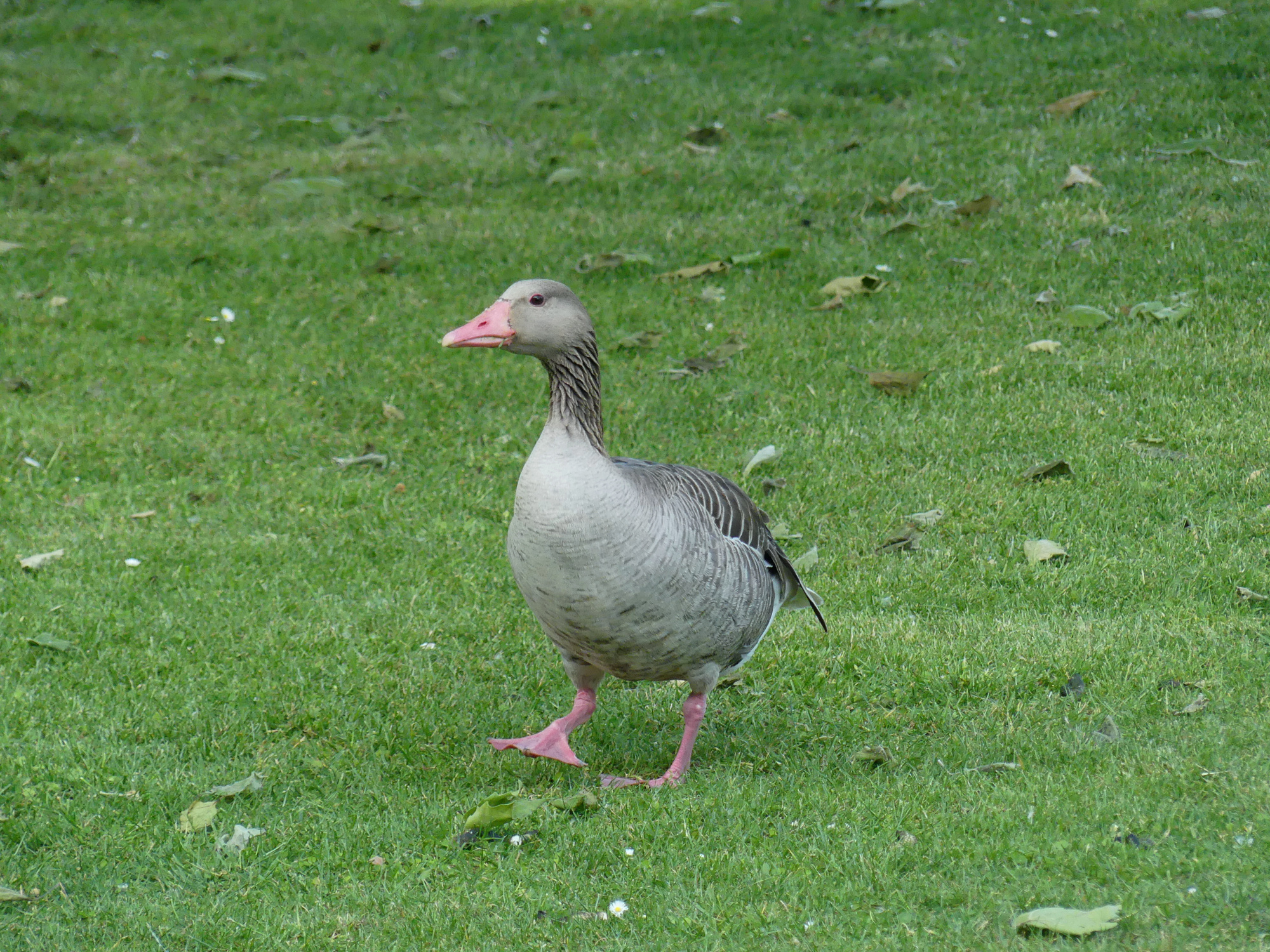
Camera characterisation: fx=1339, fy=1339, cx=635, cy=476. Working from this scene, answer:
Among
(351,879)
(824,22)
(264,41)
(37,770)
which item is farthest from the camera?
(264,41)

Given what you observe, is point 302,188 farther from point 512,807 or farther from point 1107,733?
point 1107,733

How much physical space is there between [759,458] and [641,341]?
1.92 m

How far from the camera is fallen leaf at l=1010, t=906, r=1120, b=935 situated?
11.8ft

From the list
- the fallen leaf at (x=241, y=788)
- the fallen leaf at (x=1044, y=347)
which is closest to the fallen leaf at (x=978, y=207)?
the fallen leaf at (x=1044, y=347)

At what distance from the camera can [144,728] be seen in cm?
550

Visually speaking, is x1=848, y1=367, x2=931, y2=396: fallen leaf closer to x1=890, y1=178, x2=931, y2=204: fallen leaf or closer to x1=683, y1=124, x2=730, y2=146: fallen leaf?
x1=890, y1=178, x2=931, y2=204: fallen leaf

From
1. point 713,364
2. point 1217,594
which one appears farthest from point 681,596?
point 713,364

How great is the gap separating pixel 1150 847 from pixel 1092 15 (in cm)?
1201

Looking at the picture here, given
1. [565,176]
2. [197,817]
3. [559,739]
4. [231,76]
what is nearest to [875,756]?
[559,739]

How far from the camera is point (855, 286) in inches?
384

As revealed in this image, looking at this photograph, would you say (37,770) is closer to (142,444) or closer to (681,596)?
(681,596)

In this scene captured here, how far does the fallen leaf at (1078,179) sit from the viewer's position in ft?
35.2

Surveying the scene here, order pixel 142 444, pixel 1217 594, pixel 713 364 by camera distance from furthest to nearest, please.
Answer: pixel 713 364 < pixel 142 444 < pixel 1217 594

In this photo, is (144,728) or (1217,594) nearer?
(144,728)
